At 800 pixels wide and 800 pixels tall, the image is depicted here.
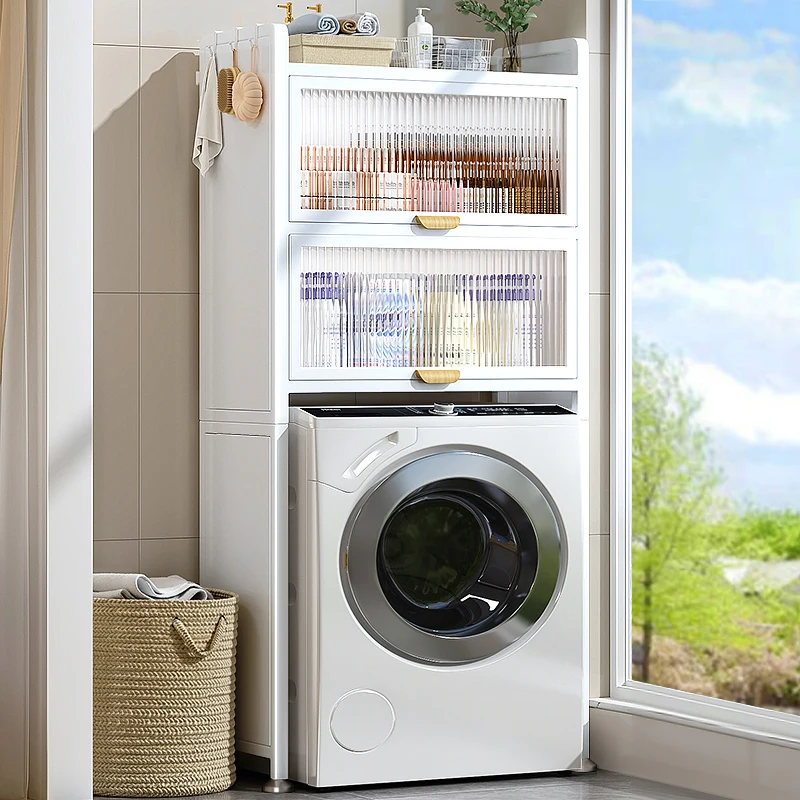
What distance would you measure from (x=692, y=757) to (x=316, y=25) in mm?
1957

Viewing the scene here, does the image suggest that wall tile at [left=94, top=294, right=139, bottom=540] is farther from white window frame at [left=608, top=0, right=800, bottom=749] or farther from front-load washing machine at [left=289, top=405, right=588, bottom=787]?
white window frame at [left=608, top=0, right=800, bottom=749]

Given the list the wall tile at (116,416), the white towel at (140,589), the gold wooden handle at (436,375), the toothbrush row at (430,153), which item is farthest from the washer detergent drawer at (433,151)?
the white towel at (140,589)

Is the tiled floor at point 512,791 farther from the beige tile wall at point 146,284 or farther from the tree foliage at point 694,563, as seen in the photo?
the tree foliage at point 694,563

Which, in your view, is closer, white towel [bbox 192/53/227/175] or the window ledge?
the window ledge

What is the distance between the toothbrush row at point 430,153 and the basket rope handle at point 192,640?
3.28 ft

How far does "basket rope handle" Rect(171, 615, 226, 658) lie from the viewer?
290 centimetres

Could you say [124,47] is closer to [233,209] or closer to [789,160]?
[233,209]

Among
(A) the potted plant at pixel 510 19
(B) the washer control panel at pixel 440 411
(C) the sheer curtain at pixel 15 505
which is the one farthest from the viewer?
(A) the potted plant at pixel 510 19

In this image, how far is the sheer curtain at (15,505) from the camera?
2750 millimetres

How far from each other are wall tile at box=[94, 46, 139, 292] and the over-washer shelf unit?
19cm

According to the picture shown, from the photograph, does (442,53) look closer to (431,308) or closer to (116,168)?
(431,308)

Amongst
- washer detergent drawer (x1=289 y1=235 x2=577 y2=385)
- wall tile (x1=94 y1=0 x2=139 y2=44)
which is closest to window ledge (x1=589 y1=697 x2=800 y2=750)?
washer detergent drawer (x1=289 y1=235 x2=577 y2=385)

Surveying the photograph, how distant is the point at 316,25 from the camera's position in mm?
3035

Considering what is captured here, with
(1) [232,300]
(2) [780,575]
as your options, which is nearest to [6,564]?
(1) [232,300]
